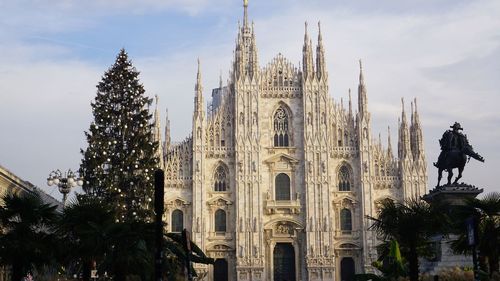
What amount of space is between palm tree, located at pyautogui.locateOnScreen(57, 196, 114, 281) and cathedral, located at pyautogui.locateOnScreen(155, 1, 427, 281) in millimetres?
37713

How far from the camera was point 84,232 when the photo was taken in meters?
26.0

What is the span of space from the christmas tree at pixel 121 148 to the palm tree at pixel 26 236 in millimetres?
16051

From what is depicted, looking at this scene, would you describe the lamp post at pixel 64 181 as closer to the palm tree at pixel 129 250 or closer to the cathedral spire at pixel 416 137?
the palm tree at pixel 129 250

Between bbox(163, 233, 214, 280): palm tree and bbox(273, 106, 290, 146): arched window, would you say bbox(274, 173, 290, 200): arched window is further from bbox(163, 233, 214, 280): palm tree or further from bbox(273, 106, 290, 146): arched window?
bbox(163, 233, 214, 280): palm tree

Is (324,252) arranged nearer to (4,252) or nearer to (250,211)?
(250,211)

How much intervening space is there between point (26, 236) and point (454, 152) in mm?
17069

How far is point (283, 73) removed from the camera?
6950 cm

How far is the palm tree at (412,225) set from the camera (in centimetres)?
2647

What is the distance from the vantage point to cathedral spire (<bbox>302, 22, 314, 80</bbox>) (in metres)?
68.8

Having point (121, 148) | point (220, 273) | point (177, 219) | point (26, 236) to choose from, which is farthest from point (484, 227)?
point (177, 219)

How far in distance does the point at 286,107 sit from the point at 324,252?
13202mm

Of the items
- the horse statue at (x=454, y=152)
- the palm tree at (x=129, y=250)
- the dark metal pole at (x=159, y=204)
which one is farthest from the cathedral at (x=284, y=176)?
the dark metal pole at (x=159, y=204)

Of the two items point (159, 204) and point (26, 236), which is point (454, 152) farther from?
point (159, 204)

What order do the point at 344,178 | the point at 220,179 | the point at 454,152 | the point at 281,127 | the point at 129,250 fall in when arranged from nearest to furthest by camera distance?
the point at 129,250
the point at 454,152
the point at 220,179
the point at 344,178
the point at 281,127
